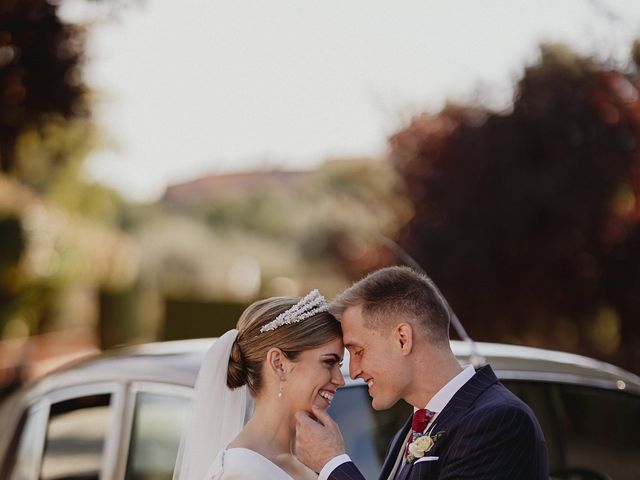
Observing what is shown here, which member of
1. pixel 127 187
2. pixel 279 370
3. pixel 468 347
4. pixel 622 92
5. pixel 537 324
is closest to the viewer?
pixel 279 370

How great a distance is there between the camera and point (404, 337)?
2982 mm

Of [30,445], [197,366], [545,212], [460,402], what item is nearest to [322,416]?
[460,402]

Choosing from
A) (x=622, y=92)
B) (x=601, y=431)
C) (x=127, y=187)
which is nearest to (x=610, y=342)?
(x=622, y=92)

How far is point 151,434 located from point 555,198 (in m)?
7.57

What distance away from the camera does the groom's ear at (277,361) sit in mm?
3289

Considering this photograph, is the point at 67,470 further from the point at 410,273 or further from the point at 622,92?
the point at 622,92

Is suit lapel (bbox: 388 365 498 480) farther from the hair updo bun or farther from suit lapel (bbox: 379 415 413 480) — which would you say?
the hair updo bun

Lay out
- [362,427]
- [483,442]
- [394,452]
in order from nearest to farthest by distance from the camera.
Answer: [483,442] < [394,452] < [362,427]

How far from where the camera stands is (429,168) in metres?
12.3

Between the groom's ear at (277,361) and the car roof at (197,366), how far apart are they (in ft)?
1.87

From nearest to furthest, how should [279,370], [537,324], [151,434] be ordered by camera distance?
[279,370] < [151,434] < [537,324]

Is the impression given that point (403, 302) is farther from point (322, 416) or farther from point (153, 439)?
point (153, 439)

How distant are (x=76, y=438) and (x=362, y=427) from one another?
1.40 metres

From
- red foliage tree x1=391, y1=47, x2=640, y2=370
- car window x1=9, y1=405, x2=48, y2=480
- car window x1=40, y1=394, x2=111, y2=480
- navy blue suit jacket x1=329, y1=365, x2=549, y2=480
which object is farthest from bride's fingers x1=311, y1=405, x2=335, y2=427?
red foliage tree x1=391, y1=47, x2=640, y2=370
